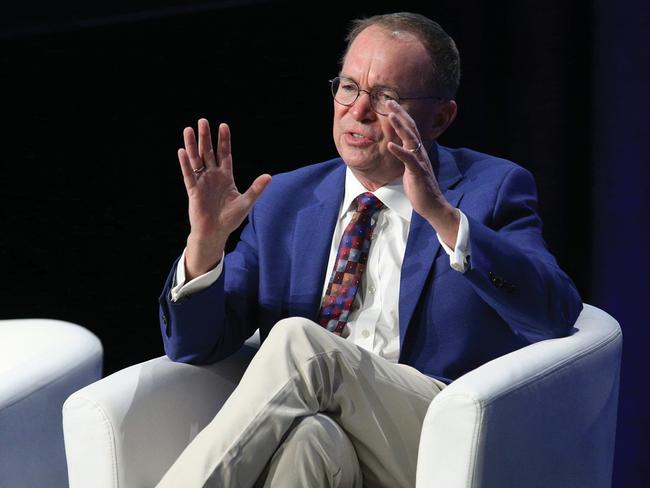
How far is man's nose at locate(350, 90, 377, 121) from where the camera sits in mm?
2189

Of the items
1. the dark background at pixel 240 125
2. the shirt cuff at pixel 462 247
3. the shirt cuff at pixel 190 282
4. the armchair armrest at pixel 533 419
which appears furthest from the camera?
the dark background at pixel 240 125

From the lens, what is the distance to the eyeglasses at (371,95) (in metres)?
2.20

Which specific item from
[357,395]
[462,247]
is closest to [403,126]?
[462,247]

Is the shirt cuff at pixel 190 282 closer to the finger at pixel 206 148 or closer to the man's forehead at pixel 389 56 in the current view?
the finger at pixel 206 148

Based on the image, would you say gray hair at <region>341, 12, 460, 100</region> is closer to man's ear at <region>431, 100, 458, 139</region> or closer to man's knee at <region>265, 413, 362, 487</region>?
man's ear at <region>431, 100, 458, 139</region>

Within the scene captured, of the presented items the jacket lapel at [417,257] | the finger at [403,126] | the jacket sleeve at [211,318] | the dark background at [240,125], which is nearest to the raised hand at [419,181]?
the finger at [403,126]

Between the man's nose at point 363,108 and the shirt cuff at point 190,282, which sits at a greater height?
the man's nose at point 363,108

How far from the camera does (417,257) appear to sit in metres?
2.19

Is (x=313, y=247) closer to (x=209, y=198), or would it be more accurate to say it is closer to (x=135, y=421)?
(x=209, y=198)

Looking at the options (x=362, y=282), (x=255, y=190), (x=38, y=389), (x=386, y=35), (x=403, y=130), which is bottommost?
(x=38, y=389)

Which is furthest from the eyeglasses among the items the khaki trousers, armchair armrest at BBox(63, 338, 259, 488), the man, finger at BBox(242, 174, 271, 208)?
armchair armrest at BBox(63, 338, 259, 488)

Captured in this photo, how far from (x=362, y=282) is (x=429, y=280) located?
148mm

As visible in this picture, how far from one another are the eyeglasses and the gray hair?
1.7 inches

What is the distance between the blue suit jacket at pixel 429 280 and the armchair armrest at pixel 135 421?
74 mm
